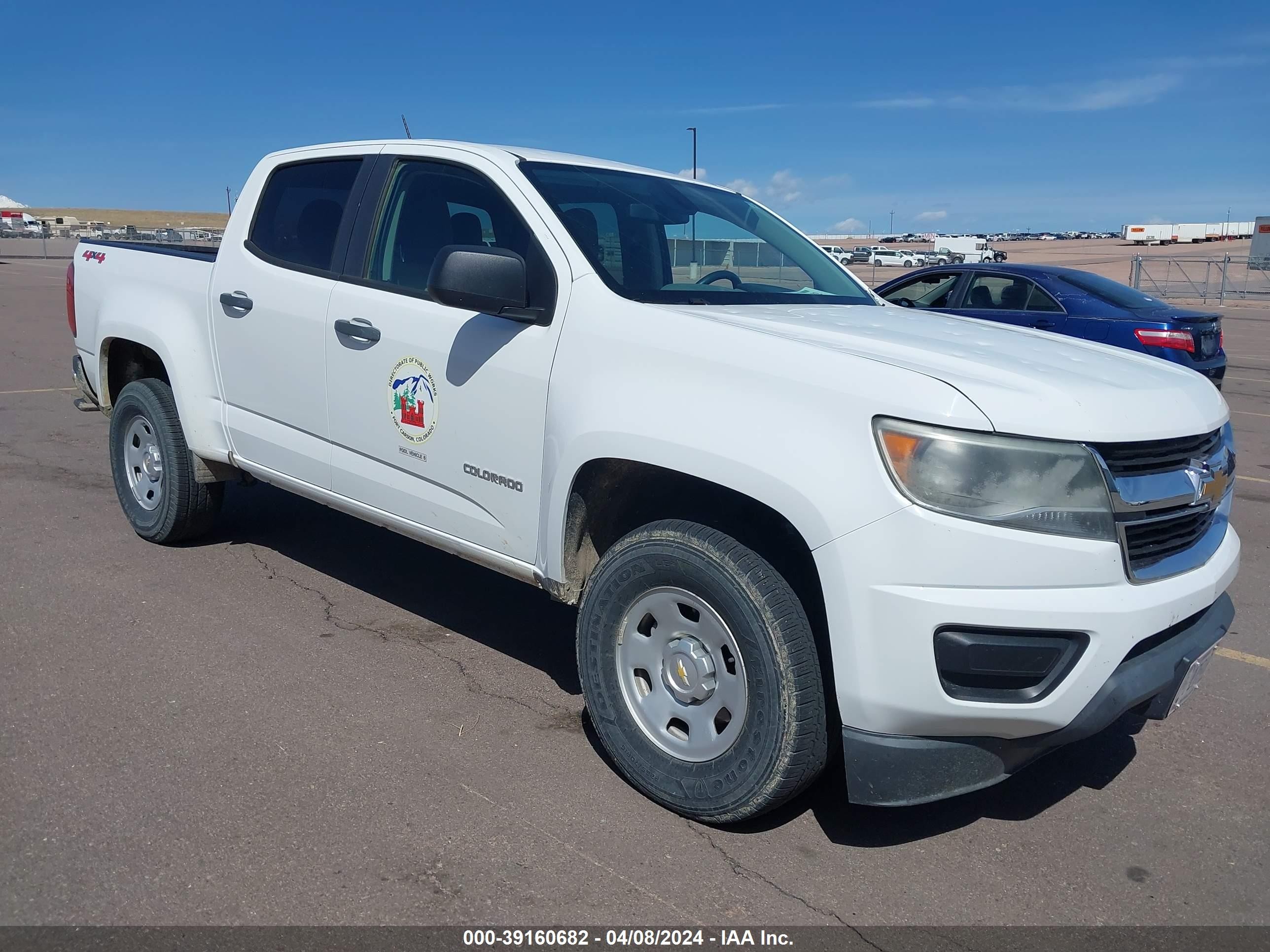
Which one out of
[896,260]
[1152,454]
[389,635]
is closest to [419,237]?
[389,635]

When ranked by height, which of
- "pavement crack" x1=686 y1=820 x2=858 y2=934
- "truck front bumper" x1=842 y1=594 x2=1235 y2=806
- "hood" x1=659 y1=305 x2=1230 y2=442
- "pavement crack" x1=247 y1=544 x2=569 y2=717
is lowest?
"pavement crack" x1=686 y1=820 x2=858 y2=934

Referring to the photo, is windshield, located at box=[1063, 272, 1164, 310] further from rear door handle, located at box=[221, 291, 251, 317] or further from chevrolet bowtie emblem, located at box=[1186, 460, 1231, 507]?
rear door handle, located at box=[221, 291, 251, 317]

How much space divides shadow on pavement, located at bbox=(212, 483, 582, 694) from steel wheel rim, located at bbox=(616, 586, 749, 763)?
91cm

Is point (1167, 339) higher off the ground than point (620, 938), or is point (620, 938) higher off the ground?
point (1167, 339)

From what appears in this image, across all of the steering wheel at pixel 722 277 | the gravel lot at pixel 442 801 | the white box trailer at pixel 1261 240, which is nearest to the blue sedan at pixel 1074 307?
the gravel lot at pixel 442 801

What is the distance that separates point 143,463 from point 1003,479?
4.62 m

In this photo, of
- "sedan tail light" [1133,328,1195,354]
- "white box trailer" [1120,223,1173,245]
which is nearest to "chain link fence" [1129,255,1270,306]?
"sedan tail light" [1133,328,1195,354]

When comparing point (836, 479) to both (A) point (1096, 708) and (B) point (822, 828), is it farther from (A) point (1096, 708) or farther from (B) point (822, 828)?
(B) point (822, 828)

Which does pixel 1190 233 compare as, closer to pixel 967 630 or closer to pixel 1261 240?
pixel 1261 240

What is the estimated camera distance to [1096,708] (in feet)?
9.05

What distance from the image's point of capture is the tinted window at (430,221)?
4043 millimetres

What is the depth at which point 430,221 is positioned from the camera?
4250 mm

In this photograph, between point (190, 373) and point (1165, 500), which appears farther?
point (190, 373)

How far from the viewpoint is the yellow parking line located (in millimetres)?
4605
